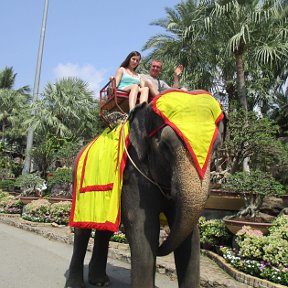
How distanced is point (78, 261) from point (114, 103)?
2.06 metres

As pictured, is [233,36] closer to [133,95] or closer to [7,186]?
[133,95]

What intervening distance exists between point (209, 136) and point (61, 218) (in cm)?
1025

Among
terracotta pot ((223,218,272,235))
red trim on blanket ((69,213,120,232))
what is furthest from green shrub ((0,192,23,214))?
red trim on blanket ((69,213,120,232))

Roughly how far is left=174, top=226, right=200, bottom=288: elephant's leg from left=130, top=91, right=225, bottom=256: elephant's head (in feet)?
1.04

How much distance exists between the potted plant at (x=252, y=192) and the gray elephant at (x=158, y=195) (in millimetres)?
3751

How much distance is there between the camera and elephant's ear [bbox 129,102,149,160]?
12.4ft

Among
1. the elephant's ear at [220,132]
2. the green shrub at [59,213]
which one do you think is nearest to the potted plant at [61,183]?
the green shrub at [59,213]

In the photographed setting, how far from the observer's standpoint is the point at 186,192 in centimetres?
304

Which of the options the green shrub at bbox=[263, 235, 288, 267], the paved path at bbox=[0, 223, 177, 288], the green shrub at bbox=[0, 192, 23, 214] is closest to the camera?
the green shrub at bbox=[263, 235, 288, 267]

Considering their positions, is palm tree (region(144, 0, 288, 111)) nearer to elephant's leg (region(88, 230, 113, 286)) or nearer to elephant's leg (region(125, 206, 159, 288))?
elephant's leg (region(88, 230, 113, 286))

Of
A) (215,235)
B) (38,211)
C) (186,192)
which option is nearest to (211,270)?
(215,235)

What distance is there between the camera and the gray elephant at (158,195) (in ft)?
10.2

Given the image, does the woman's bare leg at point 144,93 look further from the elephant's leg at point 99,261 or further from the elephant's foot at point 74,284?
the elephant's foot at point 74,284

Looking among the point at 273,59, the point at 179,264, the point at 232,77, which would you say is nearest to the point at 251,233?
the point at 179,264
